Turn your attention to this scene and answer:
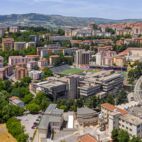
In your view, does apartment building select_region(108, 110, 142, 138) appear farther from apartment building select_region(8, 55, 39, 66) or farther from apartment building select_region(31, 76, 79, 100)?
apartment building select_region(8, 55, 39, 66)

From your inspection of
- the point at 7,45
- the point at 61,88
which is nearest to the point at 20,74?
the point at 61,88

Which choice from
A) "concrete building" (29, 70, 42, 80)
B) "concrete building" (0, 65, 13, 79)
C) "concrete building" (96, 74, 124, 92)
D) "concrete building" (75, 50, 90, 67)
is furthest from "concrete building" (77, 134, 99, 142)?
"concrete building" (75, 50, 90, 67)

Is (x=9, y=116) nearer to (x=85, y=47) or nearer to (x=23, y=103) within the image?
(x=23, y=103)

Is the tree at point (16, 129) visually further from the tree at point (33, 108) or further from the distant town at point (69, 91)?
the tree at point (33, 108)

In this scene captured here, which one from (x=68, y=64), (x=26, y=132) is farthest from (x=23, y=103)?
(x=68, y=64)

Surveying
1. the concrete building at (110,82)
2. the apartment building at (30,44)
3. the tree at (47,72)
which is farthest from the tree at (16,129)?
the apartment building at (30,44)

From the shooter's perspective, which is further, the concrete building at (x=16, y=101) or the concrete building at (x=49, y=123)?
the concrete building at (x=16, y=101)

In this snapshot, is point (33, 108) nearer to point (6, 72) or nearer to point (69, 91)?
point (69, 91)

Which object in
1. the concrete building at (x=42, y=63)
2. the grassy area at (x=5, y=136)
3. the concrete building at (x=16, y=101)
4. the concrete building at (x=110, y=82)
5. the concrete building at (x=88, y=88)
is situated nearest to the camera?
the grassy area at (x=5, y=136)

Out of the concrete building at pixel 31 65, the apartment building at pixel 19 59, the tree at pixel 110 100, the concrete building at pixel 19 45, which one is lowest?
the tree at pixel 110 100
